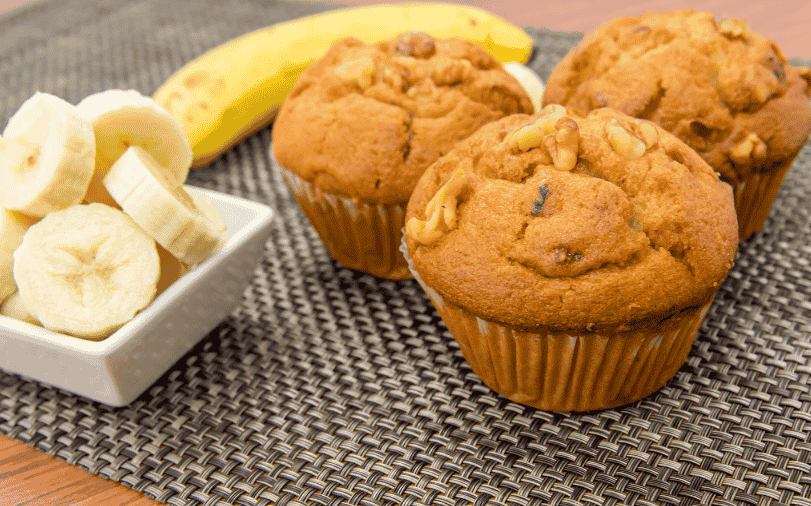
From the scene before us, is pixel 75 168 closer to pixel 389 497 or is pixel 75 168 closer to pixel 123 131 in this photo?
pixel 123 131

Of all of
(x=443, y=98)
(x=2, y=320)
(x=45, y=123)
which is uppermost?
(x=45, y=123)

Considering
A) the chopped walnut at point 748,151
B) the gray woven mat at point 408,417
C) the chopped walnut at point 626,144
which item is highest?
the chopped walnut at point 626,144

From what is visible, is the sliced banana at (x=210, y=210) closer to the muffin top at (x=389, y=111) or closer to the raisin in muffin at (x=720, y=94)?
the muffin top at (x=389, y=111)

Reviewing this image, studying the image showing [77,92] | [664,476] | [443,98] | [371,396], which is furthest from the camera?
[77,92]

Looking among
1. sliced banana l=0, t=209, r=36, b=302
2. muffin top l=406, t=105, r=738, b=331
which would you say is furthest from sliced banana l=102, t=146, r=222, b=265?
muffin top l=406, t=105, r=738, b=331

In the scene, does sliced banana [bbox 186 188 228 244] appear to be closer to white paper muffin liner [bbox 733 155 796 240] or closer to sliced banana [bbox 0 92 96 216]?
sliced banana [bbox 0 92 96 216]

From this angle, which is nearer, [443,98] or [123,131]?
[123,131]

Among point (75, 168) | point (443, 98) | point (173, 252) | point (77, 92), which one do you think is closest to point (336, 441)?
point (173, 252)

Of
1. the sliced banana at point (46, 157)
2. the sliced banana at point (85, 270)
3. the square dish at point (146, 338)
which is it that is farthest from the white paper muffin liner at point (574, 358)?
the sliced banana at point (46, 157)
